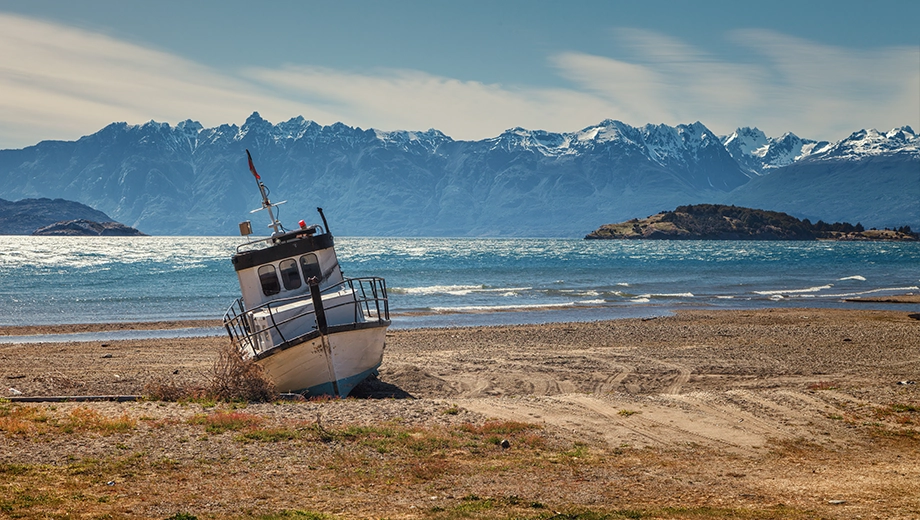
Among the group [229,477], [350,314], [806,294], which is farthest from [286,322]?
[806,294]

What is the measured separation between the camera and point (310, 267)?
900 inches

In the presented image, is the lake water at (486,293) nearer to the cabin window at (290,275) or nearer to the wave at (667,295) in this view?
the wave at (667,295)

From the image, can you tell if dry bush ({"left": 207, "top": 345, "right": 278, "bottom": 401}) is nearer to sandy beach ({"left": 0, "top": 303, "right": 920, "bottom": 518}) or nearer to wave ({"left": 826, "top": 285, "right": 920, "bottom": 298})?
sandy beach ({"left": 0, "top": 303, "right": 920, "bottom": 518})

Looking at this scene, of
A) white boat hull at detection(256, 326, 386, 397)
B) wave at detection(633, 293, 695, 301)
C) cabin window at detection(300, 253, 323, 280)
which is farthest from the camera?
wave at detection(633, 293, 695, 301)

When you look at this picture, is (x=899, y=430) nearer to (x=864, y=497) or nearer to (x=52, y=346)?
(x=864, y=497)

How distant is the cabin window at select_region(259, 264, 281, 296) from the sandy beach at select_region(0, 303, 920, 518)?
369 cm

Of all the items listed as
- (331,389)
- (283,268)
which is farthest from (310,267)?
(331,389)

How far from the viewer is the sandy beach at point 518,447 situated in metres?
10.6

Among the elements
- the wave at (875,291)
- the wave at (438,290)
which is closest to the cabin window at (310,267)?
the wave at (438,290)

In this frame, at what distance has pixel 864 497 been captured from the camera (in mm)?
10750

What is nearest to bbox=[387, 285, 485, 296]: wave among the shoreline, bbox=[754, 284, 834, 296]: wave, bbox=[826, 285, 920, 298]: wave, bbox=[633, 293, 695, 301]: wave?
bbox=[633, 293, 695, 301]: wave

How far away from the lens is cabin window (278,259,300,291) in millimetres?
22594

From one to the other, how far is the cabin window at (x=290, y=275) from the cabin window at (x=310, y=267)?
211mm

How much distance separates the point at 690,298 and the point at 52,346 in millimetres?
42063
